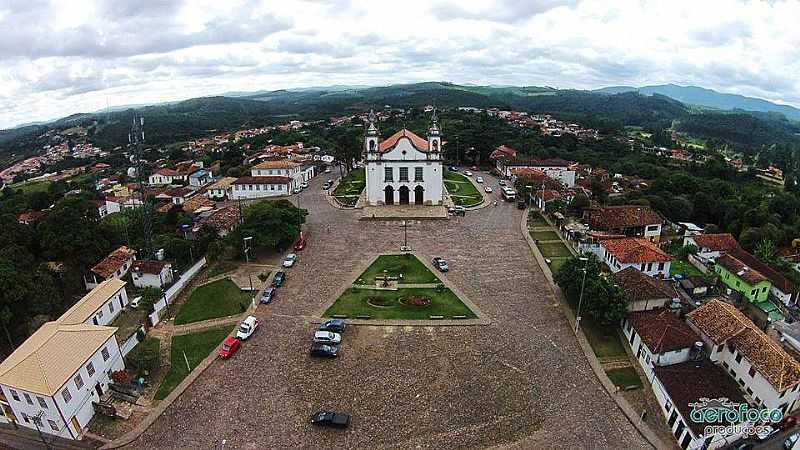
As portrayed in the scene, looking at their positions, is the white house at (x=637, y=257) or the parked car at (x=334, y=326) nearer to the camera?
the parked car at (x=334, y=326)

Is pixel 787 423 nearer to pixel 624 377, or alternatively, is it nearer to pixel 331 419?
pixel 624 377

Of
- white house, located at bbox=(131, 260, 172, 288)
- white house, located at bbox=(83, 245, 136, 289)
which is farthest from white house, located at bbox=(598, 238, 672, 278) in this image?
white house, located at bbox=(83, 245, 136, 289)

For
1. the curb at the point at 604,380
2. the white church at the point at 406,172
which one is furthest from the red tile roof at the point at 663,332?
the white church at the point at 406,172

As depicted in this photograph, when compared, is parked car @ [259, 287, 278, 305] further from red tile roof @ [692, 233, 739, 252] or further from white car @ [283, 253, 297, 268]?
red tile roof @ [692, 233, 739, 252]

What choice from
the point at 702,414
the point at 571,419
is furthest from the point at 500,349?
the point at 702,414

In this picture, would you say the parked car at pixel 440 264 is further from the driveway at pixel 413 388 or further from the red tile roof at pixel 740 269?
the red tile roof at pixel 740 269

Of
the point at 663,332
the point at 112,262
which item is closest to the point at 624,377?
the point at 663,332
